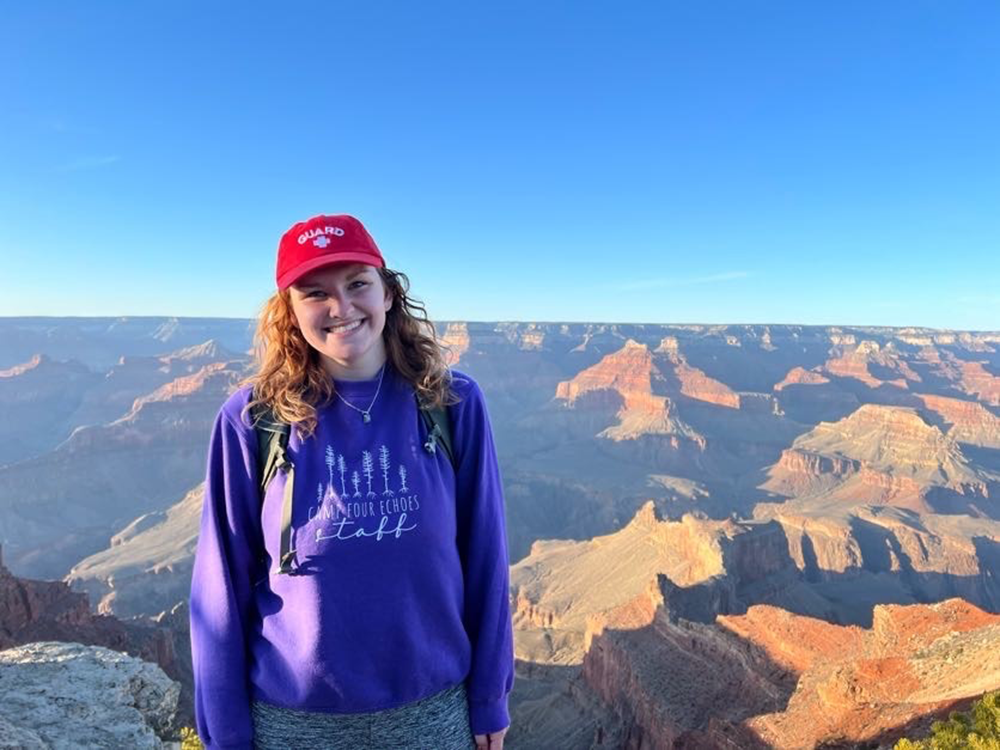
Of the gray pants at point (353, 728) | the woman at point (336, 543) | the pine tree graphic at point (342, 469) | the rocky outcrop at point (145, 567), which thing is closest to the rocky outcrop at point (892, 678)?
the gray pants at point (353, 728)

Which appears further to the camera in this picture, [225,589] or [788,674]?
[788,674]

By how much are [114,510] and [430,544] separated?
413ft

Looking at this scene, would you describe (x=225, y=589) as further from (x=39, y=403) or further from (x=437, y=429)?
(x=39, y=403)

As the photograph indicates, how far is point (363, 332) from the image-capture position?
3387mm

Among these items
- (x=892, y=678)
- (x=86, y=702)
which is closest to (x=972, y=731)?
(x=892, y=678)

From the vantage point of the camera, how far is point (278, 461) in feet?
10.6

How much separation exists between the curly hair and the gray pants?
1.53m

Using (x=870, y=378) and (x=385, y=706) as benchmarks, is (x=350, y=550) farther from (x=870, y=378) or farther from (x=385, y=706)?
(x=870, y=378)

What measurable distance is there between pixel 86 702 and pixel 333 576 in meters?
3.58

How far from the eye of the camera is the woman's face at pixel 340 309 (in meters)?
3.36

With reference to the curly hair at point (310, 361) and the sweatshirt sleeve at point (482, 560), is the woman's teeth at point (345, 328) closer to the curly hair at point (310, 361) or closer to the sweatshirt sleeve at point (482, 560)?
the curly hair at point (310, 361)

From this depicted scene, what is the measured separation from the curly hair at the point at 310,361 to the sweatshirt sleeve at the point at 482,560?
0.72 feet

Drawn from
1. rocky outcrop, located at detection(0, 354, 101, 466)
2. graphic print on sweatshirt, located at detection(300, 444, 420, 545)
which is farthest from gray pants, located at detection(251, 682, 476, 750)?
rocky outcrop, located at detection(0, 354, 101, 466)

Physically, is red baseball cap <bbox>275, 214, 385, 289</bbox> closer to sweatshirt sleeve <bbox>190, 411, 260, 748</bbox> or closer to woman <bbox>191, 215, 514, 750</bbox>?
woman <bbox>191, 215, 514, 750</bbox>
